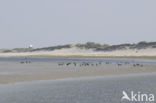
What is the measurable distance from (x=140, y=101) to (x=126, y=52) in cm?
9356

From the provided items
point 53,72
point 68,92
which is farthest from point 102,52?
point 68,92

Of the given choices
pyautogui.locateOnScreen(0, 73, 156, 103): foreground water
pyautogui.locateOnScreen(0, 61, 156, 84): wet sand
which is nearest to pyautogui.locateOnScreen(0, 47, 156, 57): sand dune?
pyautogui.locateOnScreen(0, 61, 156, 84): wet sand

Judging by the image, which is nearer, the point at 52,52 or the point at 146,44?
the point at 146,44

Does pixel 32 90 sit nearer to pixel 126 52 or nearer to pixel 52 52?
pixel 126 52

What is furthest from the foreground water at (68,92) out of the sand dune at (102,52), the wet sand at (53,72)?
the sand dune at (102,52)

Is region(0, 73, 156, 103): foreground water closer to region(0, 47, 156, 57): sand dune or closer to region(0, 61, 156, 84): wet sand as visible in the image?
region(0, 61, 156, 84): wet sand

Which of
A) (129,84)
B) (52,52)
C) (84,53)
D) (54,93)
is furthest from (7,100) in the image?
(52,52)

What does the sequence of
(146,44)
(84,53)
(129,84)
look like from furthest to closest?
(84,53), (146,44), (129,84)

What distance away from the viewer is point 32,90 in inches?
1111

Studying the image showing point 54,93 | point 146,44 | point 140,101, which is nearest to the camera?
point 140,101

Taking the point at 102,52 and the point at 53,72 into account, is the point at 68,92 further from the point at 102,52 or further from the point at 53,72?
the point at 102,52

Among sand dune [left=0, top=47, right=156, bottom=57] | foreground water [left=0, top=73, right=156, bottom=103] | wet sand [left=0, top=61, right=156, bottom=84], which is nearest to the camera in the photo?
foreground water [left=0, top=73, right=156, bottom=103]

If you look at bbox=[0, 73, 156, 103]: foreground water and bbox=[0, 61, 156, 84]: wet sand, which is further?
bbox=[0, 61, 156, 84]: wet sand

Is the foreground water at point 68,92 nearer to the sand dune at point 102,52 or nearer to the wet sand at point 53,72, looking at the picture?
the wet sand at point 53,72
